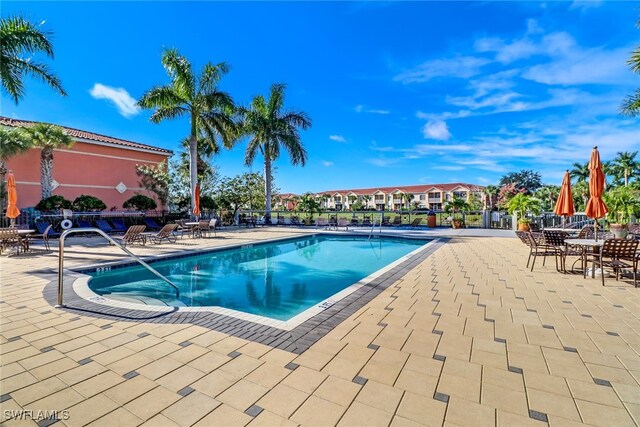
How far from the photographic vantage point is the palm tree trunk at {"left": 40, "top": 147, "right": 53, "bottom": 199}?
15.1m

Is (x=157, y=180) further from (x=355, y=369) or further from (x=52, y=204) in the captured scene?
(x=355, y=369)

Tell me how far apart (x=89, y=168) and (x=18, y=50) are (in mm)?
9784

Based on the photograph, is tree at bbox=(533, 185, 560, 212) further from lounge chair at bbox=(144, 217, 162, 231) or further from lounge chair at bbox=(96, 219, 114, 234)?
lounge chair at bbox=(96, 219, 114, 234)

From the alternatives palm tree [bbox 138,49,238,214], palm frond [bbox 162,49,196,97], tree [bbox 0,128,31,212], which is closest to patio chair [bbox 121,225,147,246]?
palm tree [bbox 138,49,238,214]

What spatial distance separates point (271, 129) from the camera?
20.4m

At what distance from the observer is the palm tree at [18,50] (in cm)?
938

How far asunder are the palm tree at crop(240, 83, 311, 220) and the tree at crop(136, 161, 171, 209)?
5.30 m

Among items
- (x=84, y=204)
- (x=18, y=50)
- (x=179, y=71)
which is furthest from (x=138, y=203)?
(x=18, y=50)

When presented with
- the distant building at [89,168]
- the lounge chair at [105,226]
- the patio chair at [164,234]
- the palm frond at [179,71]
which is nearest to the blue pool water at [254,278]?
the patio chair at [164,234]

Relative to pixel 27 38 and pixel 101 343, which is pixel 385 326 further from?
Answer: pixel 27 38

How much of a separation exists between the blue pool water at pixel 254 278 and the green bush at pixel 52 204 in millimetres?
10437

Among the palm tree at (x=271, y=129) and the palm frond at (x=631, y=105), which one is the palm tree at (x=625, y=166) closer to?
the palm frond at (x=631, y=105)

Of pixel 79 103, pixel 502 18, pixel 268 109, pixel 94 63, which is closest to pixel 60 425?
pixel 502 18

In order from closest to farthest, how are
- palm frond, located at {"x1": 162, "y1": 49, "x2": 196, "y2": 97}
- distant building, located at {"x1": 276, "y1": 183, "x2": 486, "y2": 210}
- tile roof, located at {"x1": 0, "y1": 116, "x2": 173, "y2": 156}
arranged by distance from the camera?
palm frond, located at {"x1": 162, "y1": 49, "x2": 196, "y2": 97}, tile roof, located at {"x1": 0, "y1": 116, "x2": 173, "y2": 156}, distant building, located at {"x1": 276, "y1": 183, "x2": 486, "y2": 210}
